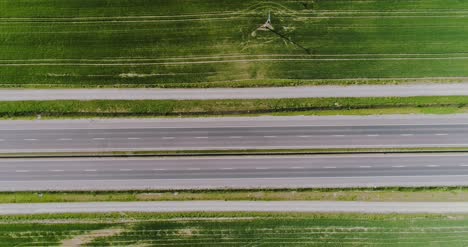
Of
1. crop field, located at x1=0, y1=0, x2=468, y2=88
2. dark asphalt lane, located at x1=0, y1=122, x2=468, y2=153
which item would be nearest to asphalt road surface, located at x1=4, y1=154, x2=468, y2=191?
dark asphalt lane, located at x1=0, y1=122, x2=468, y2=153

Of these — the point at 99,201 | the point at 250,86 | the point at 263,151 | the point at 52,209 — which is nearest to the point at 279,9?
the point at 250,86

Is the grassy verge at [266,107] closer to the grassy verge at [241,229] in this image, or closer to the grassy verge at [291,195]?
the grassy verge at [291,195]

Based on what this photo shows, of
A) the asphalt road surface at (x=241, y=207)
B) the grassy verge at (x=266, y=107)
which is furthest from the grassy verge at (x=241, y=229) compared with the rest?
the grassy verge at (x=266, y=107)

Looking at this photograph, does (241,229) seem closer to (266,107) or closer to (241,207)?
(241,207)

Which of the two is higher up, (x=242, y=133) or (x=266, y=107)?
(x=266, y=107)

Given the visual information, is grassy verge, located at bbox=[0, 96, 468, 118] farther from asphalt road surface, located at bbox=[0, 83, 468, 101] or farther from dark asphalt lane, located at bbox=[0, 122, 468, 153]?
dark asphalt lane, located at bbox=[0, 122, 468, 153]

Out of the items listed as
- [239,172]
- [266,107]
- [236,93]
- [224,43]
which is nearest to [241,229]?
[239,172]

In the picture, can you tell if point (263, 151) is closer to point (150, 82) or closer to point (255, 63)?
point (255, 63)
